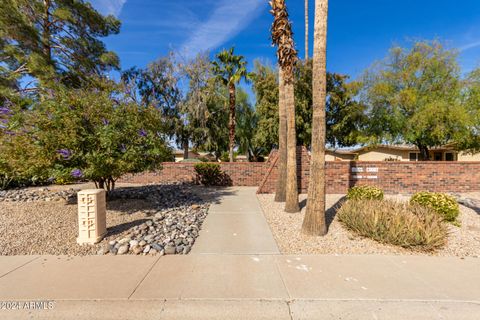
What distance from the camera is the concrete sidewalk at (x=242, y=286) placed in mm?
2705

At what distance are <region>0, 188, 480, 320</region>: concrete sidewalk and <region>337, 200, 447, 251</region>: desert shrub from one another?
0.41 meters

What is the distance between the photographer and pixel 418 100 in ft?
49.1

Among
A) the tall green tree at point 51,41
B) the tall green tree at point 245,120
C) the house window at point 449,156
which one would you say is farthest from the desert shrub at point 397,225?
the house window at point 449,156

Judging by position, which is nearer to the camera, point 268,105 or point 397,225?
point 397,225

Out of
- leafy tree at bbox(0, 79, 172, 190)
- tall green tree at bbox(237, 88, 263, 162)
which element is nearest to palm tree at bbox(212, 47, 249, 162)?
tall green tree at bbox(237, 88, 263, 162)

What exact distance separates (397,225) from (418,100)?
49.0 feet

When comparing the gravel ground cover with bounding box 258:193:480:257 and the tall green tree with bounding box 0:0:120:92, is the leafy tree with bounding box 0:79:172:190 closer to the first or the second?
the gravel ground cover with bounding box 258:193:480:257

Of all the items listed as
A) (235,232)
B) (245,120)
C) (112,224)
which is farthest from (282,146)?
(245,120)

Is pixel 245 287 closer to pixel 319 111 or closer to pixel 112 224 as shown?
pixel 319 111

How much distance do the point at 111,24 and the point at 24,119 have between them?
1171 cm

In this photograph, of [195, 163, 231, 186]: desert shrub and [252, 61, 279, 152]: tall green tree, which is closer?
[195, 163, 231, 186]: desert shrub

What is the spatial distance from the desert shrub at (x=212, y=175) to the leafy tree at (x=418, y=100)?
1195 cm

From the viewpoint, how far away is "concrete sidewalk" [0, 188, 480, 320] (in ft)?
8.87

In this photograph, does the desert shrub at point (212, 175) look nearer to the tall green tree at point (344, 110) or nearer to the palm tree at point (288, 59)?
the palm tree at point (288, 59)
